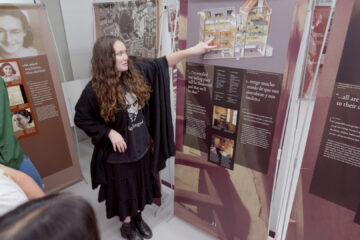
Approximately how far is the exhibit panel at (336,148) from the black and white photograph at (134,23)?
1.27 meters

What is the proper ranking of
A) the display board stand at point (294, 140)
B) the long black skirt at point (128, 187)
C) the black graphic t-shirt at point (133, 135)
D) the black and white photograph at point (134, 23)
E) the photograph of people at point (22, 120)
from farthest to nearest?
the photograph of people at point (22, 120), the black and white photograph at point (134, 23), the long black skirt at point (128, 187), the black graphic t-shirt at point (133, 135), the display board stand at point (294, 140)

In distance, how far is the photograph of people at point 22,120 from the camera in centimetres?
230

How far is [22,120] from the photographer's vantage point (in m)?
2.34

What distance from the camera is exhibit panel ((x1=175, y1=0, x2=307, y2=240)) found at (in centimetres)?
133

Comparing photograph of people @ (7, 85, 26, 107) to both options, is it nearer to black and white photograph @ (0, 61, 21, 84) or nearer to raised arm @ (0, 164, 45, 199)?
black and white photograph @ (0, 61, 21, 84)

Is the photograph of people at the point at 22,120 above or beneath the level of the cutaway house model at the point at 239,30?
beneath

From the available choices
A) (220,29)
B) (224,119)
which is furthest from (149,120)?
(220,29)

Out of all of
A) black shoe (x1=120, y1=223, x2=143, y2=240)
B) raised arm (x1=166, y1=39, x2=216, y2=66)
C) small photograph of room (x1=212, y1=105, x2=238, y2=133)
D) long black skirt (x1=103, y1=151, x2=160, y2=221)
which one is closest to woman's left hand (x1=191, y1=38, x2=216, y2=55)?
raised arm (x1=166, y1=39, x2=216, y2=66)

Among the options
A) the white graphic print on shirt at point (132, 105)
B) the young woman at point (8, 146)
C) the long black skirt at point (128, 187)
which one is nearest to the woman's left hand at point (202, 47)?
the white graphic print on shirt at point (132, 105)

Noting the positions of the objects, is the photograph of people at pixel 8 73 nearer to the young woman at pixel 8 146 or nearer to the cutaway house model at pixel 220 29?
the young woman at pixel 8 146

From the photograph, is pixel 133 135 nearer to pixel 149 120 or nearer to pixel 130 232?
pixel 149 120

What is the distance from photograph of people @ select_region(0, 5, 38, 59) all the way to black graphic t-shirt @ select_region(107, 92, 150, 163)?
1.31m

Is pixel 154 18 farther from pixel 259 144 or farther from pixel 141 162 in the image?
pixel 259 144

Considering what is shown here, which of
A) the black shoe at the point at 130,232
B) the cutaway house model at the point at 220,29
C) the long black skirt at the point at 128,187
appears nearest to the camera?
the cutaway house model at the point at 220,29
